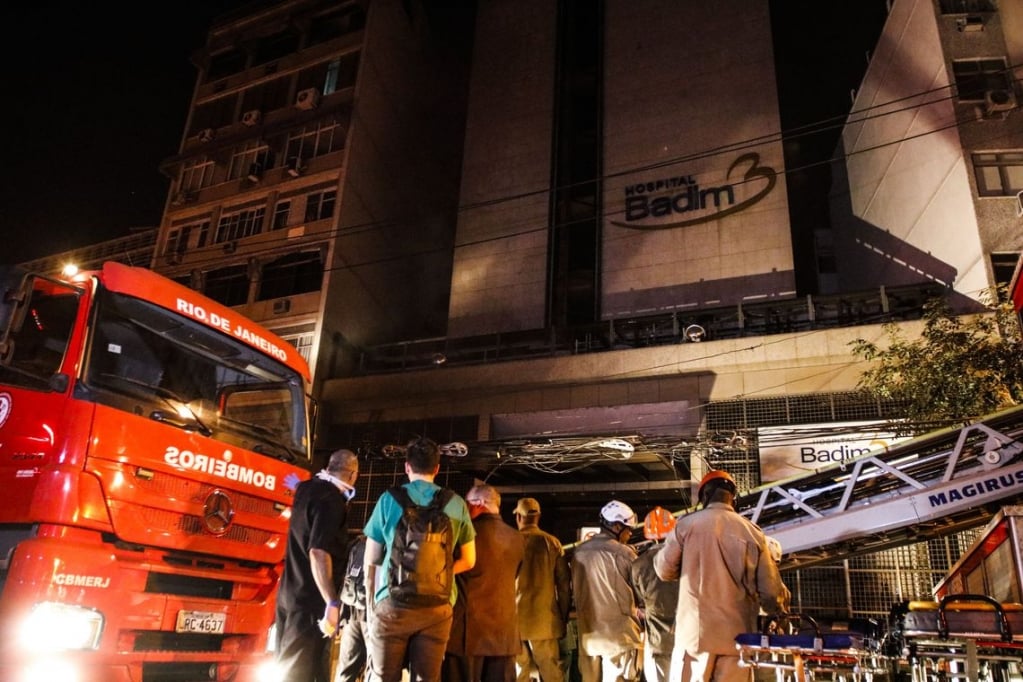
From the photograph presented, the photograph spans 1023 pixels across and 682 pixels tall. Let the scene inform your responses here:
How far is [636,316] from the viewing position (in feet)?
65.9

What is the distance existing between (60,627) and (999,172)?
20.2 metres

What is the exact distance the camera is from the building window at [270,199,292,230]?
2468 centimetres

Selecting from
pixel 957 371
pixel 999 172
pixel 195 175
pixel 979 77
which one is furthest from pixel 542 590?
pixel 195 175

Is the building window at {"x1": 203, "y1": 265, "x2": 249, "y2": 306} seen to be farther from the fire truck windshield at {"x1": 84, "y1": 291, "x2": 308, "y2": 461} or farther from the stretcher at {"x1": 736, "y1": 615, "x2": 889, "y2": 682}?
the stretcher at {"x1": 736, "y1": 615, "x2": 889, "y2": 682}

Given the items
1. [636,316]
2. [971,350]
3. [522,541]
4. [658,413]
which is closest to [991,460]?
[971,350]

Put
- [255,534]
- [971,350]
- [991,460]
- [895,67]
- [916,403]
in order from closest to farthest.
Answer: [255,534] → [991,460] → [971,350] → [916,403] → [895,67]

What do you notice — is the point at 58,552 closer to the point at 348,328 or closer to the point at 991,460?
the point at 991,460

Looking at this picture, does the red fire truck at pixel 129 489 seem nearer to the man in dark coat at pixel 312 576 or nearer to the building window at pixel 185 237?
the man in dark coat at pixel 312 576

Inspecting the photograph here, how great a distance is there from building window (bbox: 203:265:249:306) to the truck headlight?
65.7 ft

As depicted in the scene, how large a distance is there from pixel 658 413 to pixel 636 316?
381cm

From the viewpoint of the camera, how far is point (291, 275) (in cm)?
2353

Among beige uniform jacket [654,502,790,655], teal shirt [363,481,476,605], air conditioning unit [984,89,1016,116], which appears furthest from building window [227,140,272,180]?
beige uniform jacket [654,502,790,655]

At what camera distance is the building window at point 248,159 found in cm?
2638

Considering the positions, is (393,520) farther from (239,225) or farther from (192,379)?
(239,225)
